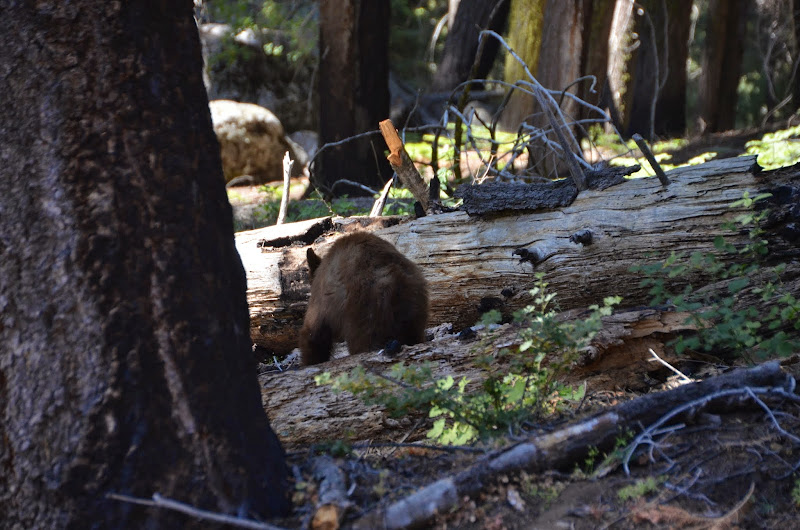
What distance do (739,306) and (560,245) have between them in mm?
1449

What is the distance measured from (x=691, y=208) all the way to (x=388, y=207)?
4.20m

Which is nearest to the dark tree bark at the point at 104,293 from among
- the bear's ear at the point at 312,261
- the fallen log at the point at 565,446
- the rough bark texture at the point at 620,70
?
the fallen log at the point at 565,446

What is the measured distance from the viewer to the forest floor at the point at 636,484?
109 inches

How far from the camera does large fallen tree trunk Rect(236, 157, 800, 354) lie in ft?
17.3

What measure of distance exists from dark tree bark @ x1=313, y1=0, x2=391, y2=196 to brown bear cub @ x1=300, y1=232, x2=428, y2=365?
6.33 metres

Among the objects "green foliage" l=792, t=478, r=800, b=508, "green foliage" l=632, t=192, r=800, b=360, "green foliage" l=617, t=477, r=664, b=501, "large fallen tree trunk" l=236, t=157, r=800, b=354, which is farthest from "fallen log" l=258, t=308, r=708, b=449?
"green foliage" l=792, t=478, r=800, b=508

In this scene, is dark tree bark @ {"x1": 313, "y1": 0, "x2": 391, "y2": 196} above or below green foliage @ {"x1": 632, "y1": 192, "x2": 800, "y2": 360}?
above

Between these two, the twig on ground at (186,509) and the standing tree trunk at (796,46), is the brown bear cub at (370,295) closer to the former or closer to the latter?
the twig on ground at (186,509)

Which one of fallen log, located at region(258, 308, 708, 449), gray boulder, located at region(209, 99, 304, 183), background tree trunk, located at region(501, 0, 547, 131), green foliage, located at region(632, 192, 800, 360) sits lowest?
fallen log, located at region(258, 308, 708, 449)

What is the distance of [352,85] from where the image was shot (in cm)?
1219

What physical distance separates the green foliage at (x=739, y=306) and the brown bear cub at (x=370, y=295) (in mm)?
1736

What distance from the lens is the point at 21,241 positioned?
9.09 ft

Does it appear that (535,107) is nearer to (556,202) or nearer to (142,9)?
(556,202)

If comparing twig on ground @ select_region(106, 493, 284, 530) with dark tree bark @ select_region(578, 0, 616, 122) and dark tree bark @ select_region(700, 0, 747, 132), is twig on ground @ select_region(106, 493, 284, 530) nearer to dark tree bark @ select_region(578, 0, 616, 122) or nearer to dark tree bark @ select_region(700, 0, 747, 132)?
dark tree bark @ select_region(578, 0, 616, 122)
